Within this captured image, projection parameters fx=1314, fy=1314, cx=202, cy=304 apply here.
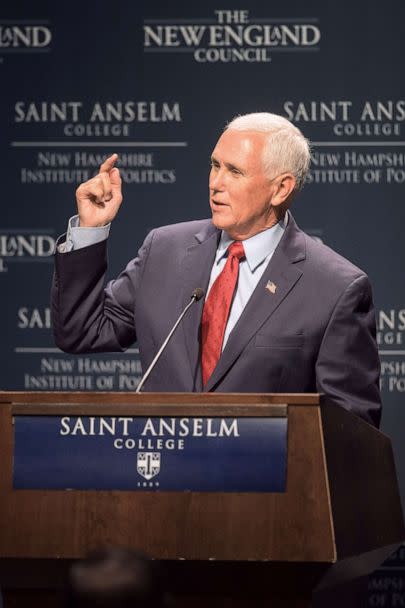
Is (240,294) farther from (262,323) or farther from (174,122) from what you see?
(174,122)

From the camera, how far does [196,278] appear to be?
135 inches

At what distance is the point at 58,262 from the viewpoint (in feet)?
10.9

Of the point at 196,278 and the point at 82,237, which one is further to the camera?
the point at 196,278

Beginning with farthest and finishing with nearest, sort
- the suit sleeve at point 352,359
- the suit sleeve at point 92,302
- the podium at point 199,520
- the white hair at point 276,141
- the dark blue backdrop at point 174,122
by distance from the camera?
the dark blue backdrop at point 174,122 → the white hair at point 276,141 → the suit sleeve at point 92,302 → the suit sleeve at point 352,359 → the podium at point 199,520

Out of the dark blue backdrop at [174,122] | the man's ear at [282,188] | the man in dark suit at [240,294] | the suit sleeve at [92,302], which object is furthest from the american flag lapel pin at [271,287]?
the dark blue backdrop at [174,122]

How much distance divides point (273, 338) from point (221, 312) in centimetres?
16

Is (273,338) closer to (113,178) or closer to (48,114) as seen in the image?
(113,178)

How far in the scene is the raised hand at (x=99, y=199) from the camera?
3266mm

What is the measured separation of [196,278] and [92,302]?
0.28 metres

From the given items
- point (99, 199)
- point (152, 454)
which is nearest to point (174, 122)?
point (99, 199)

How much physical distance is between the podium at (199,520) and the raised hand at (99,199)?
92 cm

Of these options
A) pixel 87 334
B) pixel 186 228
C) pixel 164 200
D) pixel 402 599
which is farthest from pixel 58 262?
pixel 164 200

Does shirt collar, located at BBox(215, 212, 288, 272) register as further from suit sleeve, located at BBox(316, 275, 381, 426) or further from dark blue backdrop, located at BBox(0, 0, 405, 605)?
dark blue backdrop, located at BBox(0, 0, 405, 605)

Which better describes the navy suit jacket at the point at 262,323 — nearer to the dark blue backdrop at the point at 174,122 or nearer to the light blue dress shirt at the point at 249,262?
the light blue dress shirt at the point at 249,262
